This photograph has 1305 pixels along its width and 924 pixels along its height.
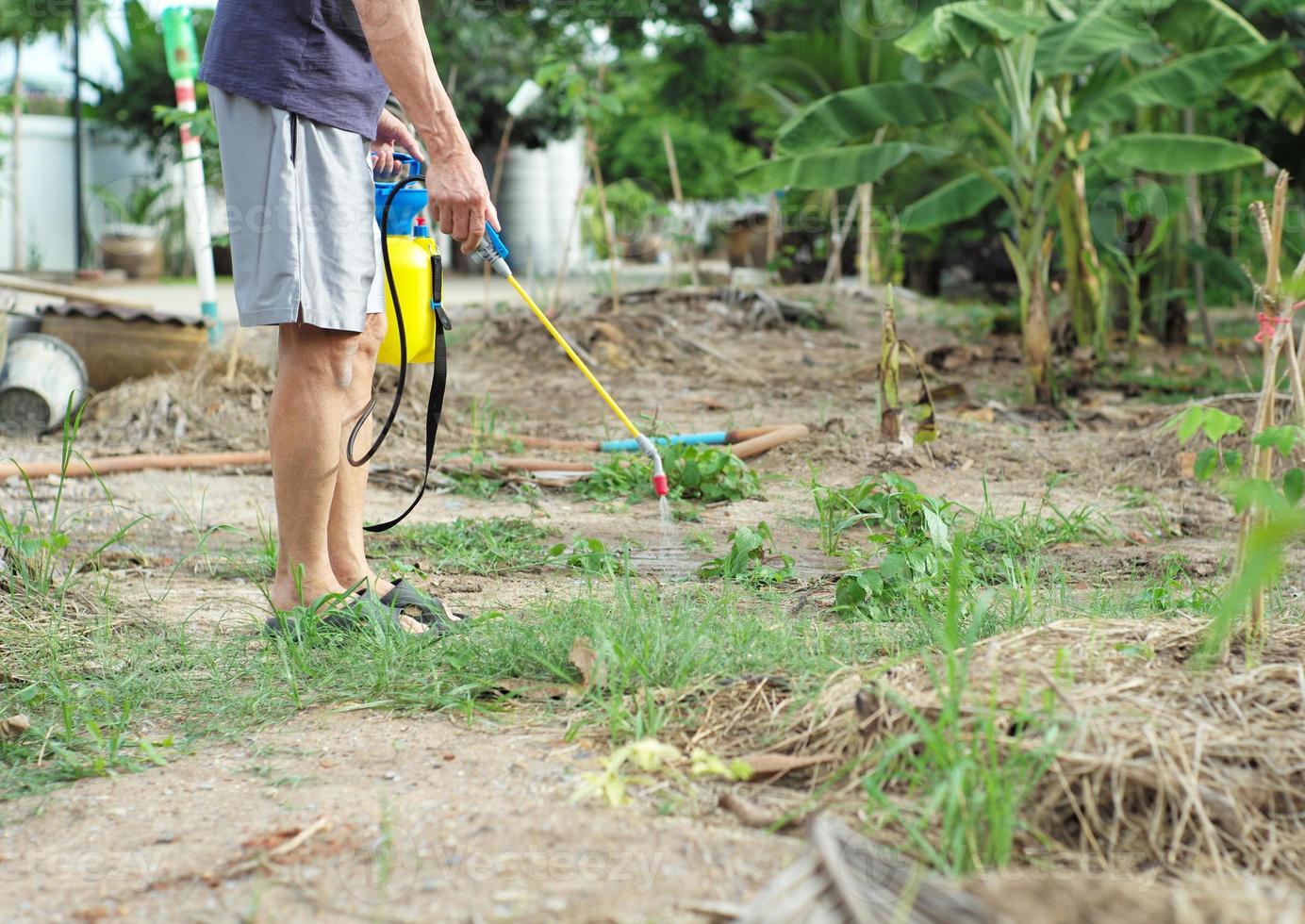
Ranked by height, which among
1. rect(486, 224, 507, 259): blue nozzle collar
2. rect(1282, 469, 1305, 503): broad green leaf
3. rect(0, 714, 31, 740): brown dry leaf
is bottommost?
rect(0, 714, 31, 740): brown dry leaf

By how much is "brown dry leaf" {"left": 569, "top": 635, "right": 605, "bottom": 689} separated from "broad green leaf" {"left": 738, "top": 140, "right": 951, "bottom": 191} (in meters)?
5.09

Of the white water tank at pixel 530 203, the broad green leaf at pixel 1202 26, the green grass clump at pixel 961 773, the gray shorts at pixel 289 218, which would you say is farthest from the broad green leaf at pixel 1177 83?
the white water tank at pixel 530 203

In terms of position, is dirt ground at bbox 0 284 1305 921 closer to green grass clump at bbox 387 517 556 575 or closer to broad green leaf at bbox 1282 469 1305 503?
green grass clump at bbox 387 517 556 575

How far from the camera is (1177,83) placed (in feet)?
23.0

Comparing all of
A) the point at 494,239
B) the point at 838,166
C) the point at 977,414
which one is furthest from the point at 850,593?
the point at 838,166

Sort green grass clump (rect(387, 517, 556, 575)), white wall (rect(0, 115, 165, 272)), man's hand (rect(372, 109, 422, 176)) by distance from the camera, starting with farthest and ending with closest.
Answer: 1. white wall (rect(0, 115, 165, 272))
2. green grass clump (rect(387, 517, 556, 575))
3. man's hand (rect(372, 109, 422, 176))

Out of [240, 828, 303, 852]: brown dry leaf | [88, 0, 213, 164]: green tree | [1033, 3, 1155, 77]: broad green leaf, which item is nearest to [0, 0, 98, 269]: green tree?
[88, 0, 213, 164]: green tree

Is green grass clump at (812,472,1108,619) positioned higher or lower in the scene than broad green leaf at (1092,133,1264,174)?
lower

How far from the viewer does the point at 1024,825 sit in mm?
1708

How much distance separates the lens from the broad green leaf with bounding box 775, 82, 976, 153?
671 centimetres

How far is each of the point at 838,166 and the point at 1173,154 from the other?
6.39 ft

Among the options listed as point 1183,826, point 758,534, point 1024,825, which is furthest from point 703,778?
point 758,534

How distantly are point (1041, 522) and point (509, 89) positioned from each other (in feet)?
44.5

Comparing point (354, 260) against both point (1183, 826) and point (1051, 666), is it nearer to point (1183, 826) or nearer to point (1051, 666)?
point (1051, 666)
